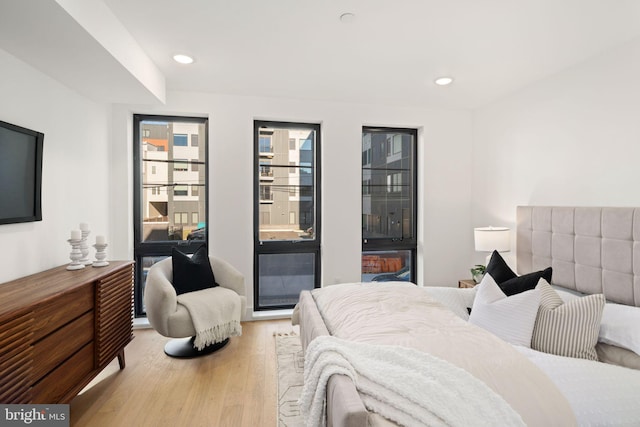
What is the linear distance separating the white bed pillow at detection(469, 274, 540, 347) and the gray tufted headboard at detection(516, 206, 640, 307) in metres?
0.88

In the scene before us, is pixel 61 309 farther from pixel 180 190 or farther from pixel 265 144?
pixel 265 144

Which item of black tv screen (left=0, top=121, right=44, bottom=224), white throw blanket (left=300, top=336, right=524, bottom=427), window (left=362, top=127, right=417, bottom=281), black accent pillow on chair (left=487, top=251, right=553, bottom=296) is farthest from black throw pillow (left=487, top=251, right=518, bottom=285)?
black tv screen (left=0, top=121, right=44, bottom=224)

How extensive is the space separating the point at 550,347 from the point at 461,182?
2625 mm

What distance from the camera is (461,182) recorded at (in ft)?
13.3

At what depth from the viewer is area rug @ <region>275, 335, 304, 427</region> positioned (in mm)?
1954

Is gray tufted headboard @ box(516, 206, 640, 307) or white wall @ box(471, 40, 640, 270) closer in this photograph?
gray tufted headboard @ box(516, 206, 640, 307)

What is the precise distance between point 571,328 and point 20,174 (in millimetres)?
3413

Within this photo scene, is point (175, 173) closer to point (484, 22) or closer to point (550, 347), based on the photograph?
point (484, 22)

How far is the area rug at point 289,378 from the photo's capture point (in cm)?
195

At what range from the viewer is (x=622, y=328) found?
5.63 ft

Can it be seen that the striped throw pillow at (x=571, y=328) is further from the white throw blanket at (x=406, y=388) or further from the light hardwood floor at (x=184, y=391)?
the light hardwood floor at (x=184, y=391)

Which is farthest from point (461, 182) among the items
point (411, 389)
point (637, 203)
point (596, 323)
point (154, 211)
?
point (154, 211)

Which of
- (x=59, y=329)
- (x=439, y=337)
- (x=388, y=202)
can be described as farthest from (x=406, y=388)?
(x=388, y=202)

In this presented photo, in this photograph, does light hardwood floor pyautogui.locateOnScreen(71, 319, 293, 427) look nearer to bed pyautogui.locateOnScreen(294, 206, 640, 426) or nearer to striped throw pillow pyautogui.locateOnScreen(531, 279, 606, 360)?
bed pyautogui.locateOnScreen(294, 206, 640, 426)
